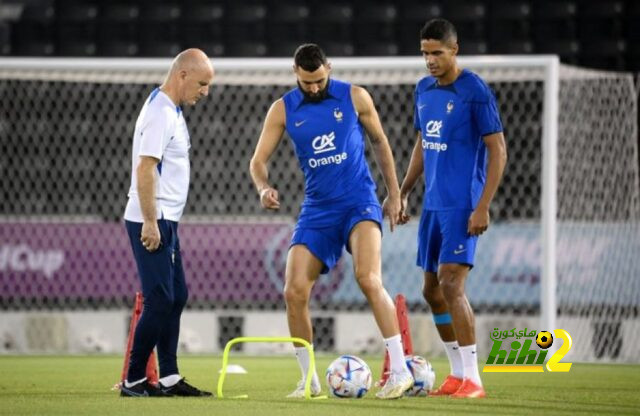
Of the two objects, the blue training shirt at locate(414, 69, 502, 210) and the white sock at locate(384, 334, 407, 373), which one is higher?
the blue training shirt at locate(414, 69, 502, 210)

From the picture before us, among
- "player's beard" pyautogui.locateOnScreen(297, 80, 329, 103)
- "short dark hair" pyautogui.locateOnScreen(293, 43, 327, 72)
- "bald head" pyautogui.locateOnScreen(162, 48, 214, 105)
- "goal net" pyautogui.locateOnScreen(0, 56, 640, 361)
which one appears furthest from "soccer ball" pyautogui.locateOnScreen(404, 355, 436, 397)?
"goal net" pyautogui.locateOnScreen(0, 56, 640, 361)

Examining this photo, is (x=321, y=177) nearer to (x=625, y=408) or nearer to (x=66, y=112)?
(x=625, y=408)

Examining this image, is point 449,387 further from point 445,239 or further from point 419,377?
point 445,239

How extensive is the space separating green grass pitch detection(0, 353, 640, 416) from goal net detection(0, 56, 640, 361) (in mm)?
1297

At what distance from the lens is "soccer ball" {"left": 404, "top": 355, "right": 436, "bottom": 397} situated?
242 inches

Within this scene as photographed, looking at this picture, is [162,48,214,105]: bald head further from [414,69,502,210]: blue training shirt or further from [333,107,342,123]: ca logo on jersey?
[414,69,502,210]: blue training shirt

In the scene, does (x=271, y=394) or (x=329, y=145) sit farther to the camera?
(x=271, y=394)

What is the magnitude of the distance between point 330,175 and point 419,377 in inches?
43.2

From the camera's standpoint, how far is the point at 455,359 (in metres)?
6.46

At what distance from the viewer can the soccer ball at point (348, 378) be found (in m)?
5.92

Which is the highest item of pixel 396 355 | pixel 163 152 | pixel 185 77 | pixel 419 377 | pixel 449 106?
pixel 185 77

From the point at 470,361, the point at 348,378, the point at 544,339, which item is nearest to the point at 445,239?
the point at 470,361

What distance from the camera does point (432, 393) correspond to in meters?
6.30

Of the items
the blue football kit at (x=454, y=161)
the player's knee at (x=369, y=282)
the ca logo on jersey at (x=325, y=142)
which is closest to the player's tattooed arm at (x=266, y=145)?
the ca logo on jersey at (x=325, y=142)
